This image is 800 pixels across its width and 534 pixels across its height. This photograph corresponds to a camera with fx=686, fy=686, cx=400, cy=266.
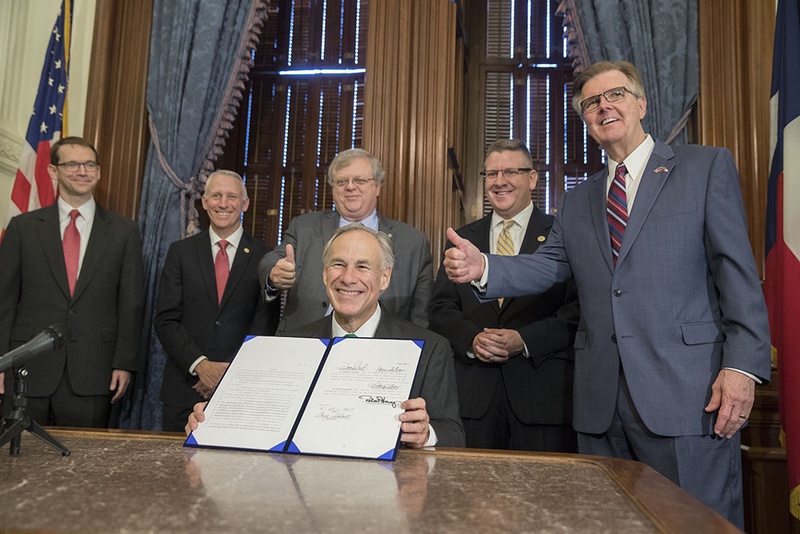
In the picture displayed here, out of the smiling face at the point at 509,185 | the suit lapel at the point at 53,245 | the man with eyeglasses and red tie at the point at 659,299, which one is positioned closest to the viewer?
the man with eyeglasses and red tie at the point at 659,299

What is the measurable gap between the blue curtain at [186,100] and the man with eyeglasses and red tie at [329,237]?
1015mm

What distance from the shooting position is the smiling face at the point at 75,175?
3252mm

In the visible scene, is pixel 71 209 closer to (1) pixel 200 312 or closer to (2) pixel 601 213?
(1) pixel 200 312

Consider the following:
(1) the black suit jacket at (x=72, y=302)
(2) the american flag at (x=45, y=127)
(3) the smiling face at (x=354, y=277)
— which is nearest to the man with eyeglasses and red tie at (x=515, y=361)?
(3) the smiling face at (x=354, y=277)

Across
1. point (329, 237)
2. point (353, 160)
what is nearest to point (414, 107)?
point (353, 160)

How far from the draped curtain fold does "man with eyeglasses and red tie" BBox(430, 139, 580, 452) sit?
3.41 feet

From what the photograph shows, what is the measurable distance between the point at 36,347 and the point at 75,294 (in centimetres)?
195

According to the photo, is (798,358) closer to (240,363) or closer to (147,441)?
(240,363)

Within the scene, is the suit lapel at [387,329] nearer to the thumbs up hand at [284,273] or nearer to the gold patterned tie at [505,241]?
Answer: the thumbs up hand at [284,273]

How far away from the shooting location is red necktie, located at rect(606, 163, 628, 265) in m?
2.12

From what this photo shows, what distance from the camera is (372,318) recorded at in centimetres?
208

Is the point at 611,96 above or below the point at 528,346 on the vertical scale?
above

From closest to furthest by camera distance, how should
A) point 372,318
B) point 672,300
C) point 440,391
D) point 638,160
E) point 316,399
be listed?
point 316,399 < point 440,391 < point 672,300 < point 372,318 < point 638,160

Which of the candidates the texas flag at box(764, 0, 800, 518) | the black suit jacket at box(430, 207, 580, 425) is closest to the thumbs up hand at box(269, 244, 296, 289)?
the black suit jacket at box(430, 207, 580, 425)
